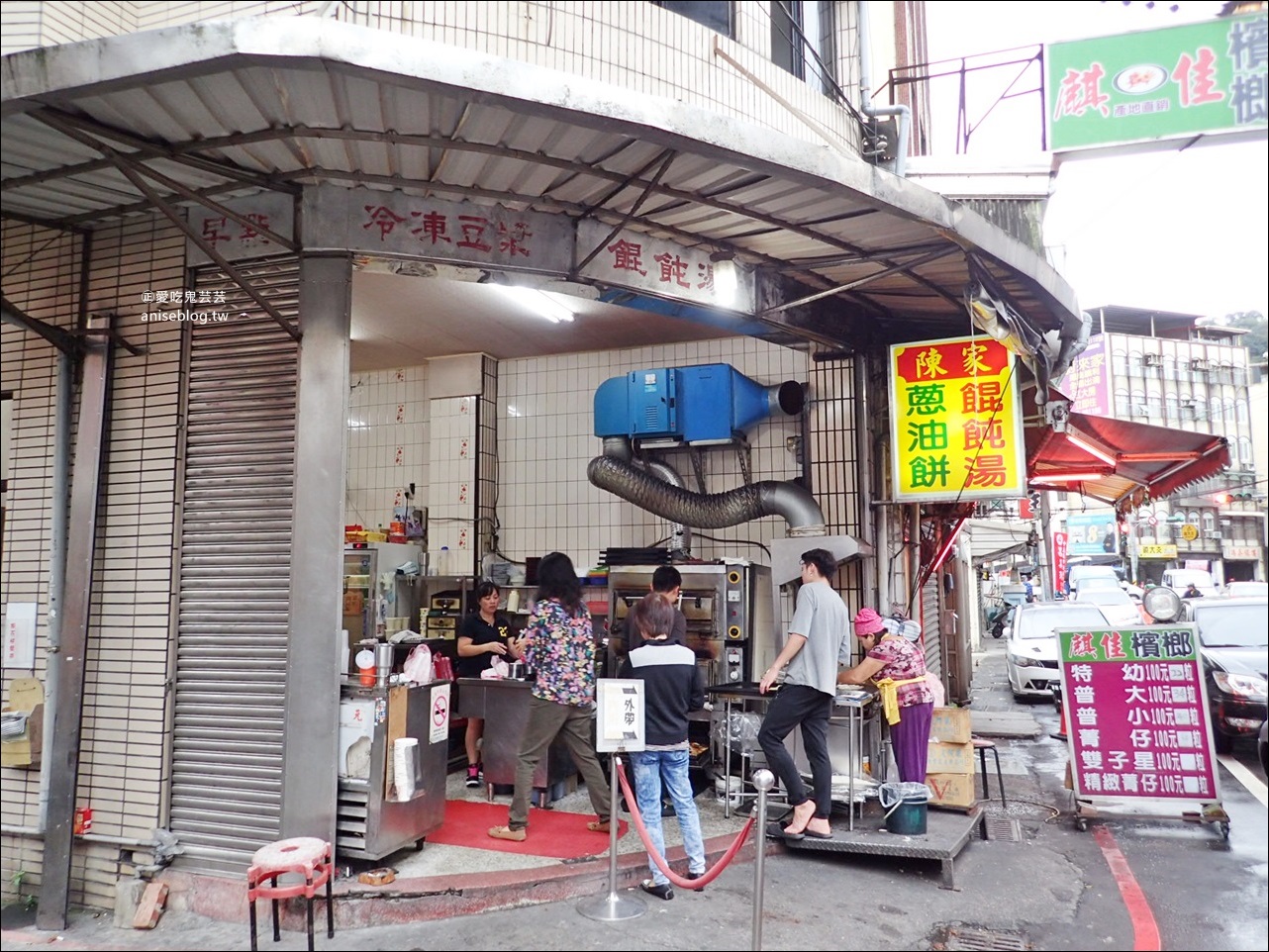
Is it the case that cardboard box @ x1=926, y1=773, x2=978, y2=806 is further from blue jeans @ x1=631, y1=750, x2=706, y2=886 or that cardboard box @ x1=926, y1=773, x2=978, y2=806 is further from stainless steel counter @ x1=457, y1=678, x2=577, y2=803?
stainless steel counter @ x1=457, y1=678, x2=577, y2=803

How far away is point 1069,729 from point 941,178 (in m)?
5.57

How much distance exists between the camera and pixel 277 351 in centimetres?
573

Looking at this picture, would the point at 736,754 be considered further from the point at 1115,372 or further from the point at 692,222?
the point at 1115,372

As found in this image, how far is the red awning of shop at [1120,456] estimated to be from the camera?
8.38 meters

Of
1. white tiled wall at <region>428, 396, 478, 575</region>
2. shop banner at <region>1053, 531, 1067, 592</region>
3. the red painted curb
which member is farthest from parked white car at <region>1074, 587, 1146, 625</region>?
white tiled wall at <region>428, 396, 478, 575</region>

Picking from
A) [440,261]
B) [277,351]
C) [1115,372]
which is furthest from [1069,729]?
[277,351]

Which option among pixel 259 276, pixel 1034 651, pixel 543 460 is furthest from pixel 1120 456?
pixel 259 276

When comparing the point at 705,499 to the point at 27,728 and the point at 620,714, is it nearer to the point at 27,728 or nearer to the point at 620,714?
the point at 620,714

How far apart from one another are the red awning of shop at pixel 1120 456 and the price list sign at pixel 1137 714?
58.9 inches

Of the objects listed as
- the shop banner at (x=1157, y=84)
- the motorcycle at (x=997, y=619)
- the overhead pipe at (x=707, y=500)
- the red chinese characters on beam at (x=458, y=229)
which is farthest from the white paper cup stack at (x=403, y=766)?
the motorcycle at (x=997, y=619)

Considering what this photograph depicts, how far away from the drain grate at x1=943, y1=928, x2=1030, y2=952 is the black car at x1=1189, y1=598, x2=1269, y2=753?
1705 millimetres

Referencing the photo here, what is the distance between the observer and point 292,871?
463 cm

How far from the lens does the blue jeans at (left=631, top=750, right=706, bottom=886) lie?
18.0 feet

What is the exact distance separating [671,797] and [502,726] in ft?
7.87
